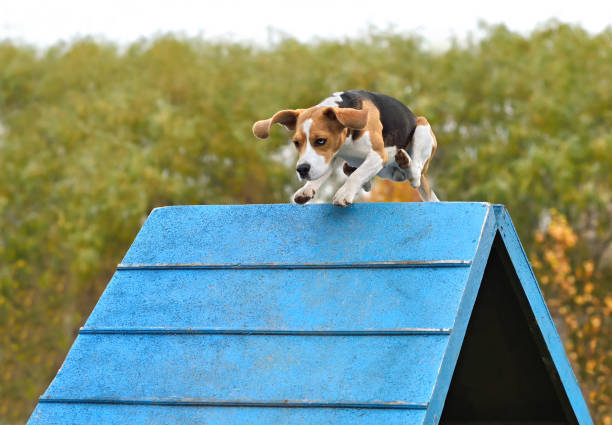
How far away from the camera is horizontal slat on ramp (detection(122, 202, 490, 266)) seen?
2375 mm

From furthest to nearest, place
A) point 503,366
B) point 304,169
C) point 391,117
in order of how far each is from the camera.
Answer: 1. point 503,366
2. point 391,117
3. point 304,169

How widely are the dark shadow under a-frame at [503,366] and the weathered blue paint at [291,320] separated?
0.04 meters

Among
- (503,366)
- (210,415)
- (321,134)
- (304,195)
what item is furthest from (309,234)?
(503,366)

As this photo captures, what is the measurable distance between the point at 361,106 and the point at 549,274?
6118mm

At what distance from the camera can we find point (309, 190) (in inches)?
103

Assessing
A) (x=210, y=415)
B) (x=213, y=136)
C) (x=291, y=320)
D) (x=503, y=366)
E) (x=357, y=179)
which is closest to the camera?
(x=210, y=415)

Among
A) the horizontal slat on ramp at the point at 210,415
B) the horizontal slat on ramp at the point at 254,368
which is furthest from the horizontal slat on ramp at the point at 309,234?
the horizontal slat on ramp at the point at 210,415

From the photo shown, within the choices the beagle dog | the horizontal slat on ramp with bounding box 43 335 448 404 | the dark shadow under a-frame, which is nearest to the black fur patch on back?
the beagle dog

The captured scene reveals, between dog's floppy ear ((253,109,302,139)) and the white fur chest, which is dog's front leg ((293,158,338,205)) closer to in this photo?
the white fur chest

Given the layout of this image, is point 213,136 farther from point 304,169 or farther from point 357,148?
point 304,169

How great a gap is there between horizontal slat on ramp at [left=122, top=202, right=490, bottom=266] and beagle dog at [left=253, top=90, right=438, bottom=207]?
0.08 metres

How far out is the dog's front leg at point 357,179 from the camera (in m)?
2.54

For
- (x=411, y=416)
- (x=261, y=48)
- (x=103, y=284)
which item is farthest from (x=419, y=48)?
(x=411, y=416)

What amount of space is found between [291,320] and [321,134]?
51cm
